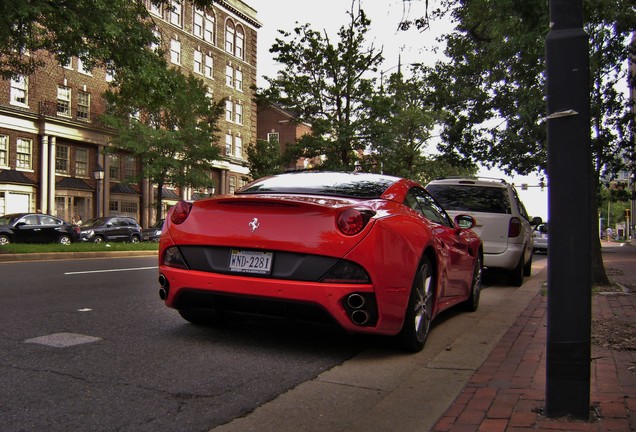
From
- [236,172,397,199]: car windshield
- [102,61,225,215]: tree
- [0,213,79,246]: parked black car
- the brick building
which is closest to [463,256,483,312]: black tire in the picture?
[236,172,397,199]: car windshield

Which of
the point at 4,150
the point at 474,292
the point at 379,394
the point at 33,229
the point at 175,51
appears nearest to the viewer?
the point at 379,394

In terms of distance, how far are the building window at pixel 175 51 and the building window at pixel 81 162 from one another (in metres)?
9.62

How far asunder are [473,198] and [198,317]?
19.9 feet

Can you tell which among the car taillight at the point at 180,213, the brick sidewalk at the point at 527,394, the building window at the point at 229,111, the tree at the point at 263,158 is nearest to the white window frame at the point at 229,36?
the building window at the point at 229,111

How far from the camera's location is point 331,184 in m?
5.18

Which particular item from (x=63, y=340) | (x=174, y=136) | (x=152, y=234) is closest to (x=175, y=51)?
(x=174, y=136)

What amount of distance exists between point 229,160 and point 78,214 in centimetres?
1483

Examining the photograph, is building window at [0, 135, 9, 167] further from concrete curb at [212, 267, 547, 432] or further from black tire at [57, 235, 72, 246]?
concrete curb at [212, 267, 547, 432]

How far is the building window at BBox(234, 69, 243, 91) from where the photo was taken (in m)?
47.6

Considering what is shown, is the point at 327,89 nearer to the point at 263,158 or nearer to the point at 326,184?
the point at 263,158

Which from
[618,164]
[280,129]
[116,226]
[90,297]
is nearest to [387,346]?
[90,297]

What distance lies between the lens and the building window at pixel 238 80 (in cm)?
4762

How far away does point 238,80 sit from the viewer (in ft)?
157

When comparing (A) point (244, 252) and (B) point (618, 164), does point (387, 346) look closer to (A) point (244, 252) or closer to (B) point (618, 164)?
(A) point (244, 252)
